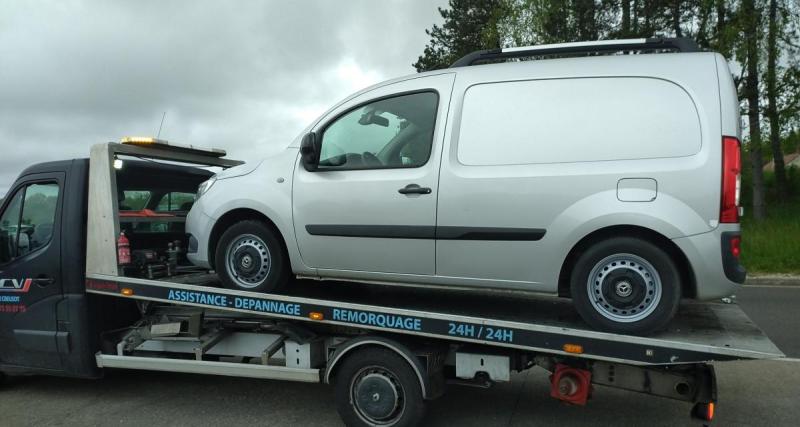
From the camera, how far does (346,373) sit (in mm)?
4137

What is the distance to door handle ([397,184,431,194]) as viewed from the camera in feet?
13.0

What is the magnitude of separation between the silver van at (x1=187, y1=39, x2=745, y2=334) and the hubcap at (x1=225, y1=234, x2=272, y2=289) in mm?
11

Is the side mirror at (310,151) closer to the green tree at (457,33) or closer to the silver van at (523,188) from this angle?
the silver van at (523,188)

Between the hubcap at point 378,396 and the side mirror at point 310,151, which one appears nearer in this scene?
the hubcap at point 378,396

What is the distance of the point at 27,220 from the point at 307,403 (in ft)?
9.61

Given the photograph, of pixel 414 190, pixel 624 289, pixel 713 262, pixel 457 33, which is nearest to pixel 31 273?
pixel 414 190

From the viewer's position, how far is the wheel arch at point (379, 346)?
12.8ft

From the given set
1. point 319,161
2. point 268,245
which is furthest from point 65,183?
point 319,161

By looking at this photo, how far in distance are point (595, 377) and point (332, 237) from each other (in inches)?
78.1

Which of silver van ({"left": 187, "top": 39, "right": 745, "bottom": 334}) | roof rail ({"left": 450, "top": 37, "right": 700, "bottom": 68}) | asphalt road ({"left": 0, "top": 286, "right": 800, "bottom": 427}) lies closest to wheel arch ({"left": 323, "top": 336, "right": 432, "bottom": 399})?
silver van ({"left": 187, "top": 39, "right": 745, "bottom": 334})

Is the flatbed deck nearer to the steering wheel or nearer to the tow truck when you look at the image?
the tow truck

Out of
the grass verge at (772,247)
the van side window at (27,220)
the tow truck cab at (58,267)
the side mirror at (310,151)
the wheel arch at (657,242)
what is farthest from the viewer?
the grass verge at (772,247)

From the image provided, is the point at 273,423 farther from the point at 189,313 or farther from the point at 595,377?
the point at 595,377

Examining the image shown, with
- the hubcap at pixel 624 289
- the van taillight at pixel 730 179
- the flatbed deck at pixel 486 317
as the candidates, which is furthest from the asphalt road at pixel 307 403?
the van taillight at pixel 730 179
